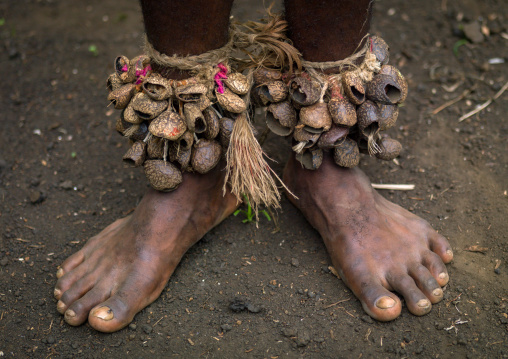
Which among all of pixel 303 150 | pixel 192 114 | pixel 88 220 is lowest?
pixel 88 220

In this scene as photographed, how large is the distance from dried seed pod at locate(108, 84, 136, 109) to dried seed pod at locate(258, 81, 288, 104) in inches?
14.4

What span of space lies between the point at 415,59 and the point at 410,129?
0.48 m

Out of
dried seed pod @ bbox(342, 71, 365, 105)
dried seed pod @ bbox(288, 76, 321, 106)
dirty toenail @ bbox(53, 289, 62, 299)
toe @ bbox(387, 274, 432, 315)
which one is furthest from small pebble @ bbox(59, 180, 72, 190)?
A: toe @ bbox(387, 274, 432, 315)

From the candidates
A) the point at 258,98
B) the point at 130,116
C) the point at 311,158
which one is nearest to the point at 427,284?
the point at 311,158

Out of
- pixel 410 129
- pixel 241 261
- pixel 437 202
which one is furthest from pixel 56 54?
pixel 437 202

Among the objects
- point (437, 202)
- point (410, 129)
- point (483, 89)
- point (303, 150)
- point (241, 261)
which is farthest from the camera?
point (483, 89)

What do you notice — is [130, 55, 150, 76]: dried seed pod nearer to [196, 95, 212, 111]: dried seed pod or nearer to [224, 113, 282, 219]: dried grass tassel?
[196, 95, 212, 111]: dried seed pod

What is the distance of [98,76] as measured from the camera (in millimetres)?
2299

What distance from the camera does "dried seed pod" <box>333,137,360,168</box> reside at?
1.44 m

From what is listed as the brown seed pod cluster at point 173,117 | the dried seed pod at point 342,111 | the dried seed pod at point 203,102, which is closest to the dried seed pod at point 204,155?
the brown seed pod cluster at point 173,117

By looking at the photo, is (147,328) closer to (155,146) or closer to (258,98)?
(155,146)

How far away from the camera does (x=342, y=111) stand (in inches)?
53.4

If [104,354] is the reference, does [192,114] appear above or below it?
above

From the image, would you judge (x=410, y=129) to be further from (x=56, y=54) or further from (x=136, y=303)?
(x=56, y=54)
